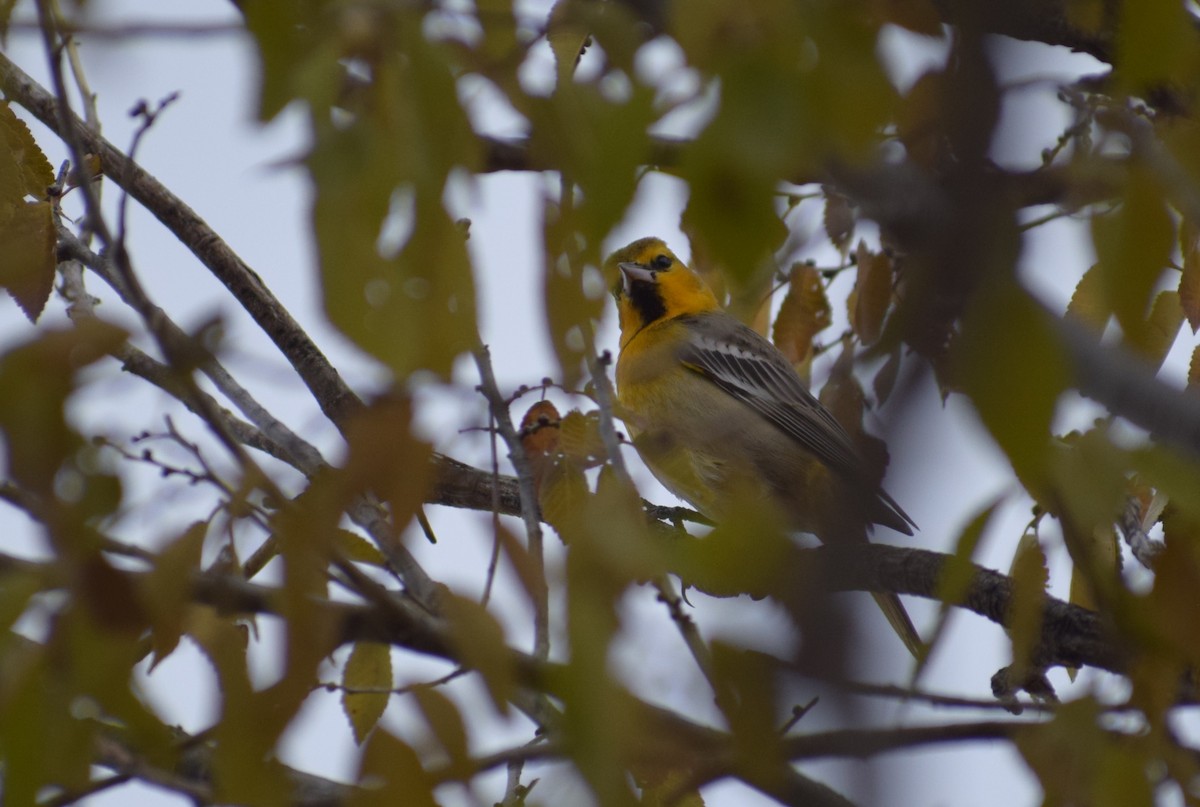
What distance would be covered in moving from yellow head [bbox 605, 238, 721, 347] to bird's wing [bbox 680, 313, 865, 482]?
0.36m

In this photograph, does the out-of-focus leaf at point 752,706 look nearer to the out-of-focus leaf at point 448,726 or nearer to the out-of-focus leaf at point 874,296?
the out-of-focus leaf at point 448,726

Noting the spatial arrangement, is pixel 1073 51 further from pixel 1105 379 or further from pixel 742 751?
pixel 742 751

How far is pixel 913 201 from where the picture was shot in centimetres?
181

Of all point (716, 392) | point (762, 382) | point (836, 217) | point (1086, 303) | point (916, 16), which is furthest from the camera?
point (762, 382)

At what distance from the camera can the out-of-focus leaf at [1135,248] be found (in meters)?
1.46

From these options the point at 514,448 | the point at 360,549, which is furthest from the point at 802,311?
the point at 360,549

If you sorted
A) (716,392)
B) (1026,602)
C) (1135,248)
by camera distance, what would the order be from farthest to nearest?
(716,392), (1026,602), (1135,248)

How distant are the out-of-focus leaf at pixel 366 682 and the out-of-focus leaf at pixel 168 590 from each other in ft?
2.67

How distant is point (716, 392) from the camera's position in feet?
24.9

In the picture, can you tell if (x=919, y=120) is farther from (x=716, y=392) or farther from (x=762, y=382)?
(x=762, y=382)

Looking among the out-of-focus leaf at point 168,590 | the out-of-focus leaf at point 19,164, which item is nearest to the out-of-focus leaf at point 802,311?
the out-of-focus leaf at point 19,164

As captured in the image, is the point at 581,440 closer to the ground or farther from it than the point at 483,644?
farther from it

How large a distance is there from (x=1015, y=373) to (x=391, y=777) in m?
1.07

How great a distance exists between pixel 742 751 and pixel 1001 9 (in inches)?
42.8
